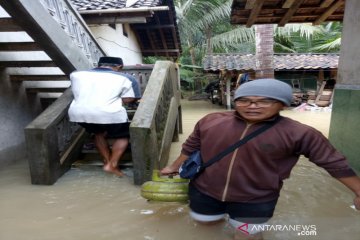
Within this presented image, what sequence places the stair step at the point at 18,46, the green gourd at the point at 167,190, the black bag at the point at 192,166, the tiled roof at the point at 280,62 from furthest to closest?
the tiled roof at the point at 280,62, the stair step at the point at 18,46, the green gourd at the point at 167,190, the black bag at the point at 192,166

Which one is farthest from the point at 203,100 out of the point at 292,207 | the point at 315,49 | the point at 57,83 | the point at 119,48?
the point at 292,207

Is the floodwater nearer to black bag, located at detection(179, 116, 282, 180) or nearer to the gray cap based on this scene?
black bag, located at detection(179, 116, 282, 180)

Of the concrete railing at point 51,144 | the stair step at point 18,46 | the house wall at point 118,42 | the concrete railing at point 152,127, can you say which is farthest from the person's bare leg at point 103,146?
the house wall at point 118,42

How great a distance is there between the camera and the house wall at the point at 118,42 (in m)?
9.18

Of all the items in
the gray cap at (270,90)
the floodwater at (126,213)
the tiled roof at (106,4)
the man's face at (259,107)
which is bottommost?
the floodwater at (126,213)

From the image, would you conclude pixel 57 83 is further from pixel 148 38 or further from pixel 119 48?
pixel 148 38

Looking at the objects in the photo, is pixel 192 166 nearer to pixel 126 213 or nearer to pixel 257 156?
pixel 257 156

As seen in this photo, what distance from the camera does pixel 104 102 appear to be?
393 centimetres

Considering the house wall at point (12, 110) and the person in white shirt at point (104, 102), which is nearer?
the person in white shirt at point (104, 102)

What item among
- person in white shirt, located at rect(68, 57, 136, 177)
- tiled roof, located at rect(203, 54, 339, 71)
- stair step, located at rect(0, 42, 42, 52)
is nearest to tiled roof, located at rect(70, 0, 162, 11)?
stair step, located at rect(0, 42, 42, 52)

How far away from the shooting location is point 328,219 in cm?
301

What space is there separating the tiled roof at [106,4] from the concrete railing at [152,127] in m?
3.33

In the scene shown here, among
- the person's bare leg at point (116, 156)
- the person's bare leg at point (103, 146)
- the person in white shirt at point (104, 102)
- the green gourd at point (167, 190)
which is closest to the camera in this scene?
the green gourd at point (167, 190)

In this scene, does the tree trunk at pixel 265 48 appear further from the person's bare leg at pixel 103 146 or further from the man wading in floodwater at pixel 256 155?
the man wading in floodwater at pixel 256 155
